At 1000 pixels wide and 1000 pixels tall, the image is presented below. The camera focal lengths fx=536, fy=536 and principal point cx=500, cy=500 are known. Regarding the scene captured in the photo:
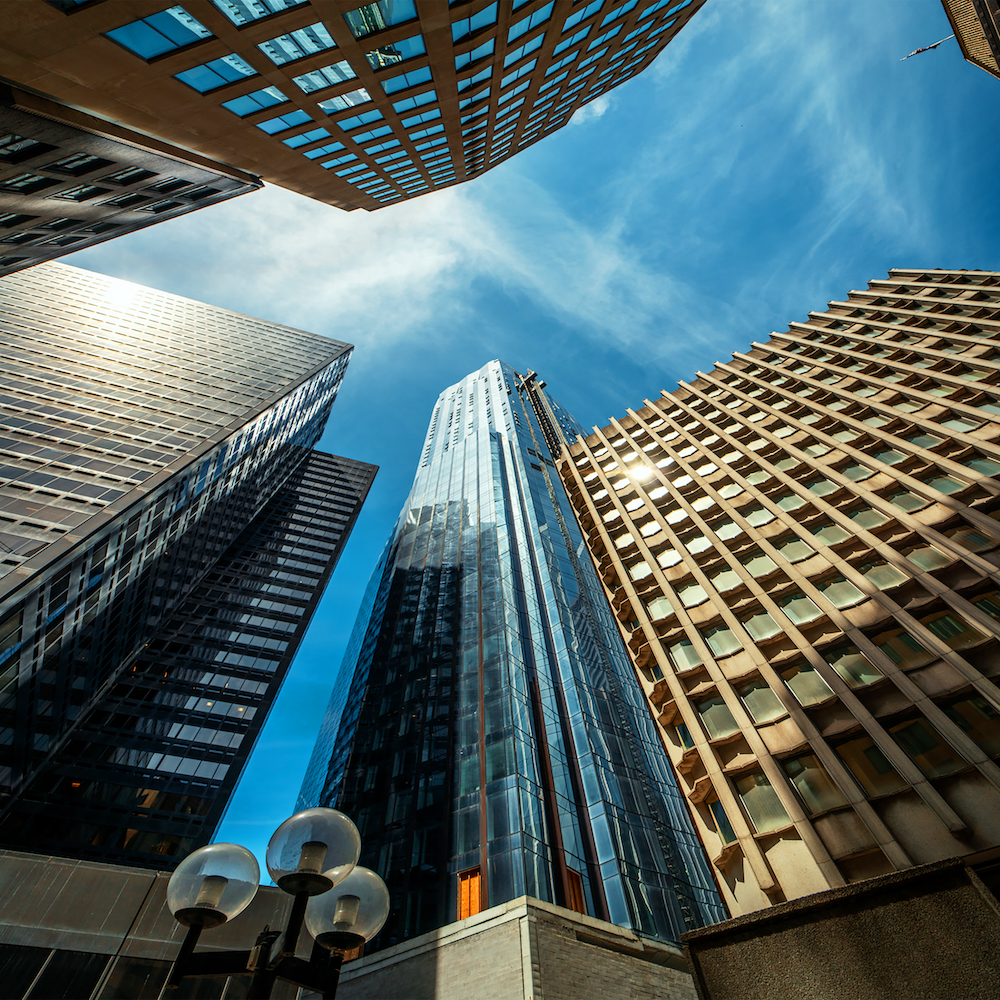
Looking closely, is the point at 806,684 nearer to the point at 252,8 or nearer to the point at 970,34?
the point at 252,8

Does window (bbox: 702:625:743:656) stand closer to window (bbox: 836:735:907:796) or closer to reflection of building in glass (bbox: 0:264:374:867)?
window (bbox: 836:735:907:796)

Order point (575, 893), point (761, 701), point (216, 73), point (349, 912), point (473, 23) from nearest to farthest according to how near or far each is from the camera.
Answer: point (349, 912) → point (761, 701) → point (216, 73) → point (473, 23) → point (575, 893)

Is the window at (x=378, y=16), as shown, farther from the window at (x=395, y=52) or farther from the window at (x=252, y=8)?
the window at (x=252, y=8)

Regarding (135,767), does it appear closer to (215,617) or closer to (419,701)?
(215,617)

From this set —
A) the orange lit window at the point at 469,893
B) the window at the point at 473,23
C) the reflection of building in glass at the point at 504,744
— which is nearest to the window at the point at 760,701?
the reflection of building in glass at the point at 504,744

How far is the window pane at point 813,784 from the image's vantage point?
637 inches

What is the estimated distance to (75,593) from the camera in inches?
1692

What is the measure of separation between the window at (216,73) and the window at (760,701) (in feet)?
101

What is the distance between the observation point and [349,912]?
235 inches

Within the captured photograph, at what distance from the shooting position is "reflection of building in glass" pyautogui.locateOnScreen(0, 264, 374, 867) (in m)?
43.4

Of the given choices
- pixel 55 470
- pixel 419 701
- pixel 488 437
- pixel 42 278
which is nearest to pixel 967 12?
pixel 488 437

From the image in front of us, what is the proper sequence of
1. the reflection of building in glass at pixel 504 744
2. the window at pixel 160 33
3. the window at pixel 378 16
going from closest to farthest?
1. the window at pixel 160 33
2. the window at pixel 378 16
3. the reflection of building in glass at pixel 504 744

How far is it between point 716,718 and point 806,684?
3.57 metres

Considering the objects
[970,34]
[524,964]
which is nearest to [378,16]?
[524,964]
